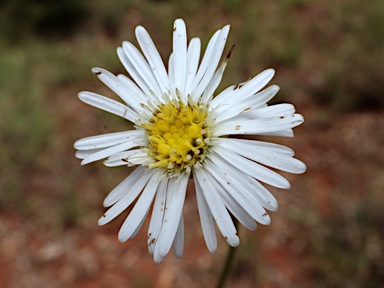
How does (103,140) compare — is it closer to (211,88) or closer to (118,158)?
(118,158)

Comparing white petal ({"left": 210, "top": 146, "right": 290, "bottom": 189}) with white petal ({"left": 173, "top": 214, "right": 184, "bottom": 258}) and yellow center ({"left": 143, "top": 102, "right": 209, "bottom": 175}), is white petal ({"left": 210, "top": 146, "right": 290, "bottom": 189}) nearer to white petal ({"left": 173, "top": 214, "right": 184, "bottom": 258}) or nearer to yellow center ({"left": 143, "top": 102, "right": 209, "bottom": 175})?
yellow center ({"left": 143, "top": 102, "right": 209, "bottom": 175})

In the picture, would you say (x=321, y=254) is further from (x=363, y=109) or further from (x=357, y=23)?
(x=357, y=23)

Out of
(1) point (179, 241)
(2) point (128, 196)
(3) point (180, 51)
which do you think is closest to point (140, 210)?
(2) point (128, 196)

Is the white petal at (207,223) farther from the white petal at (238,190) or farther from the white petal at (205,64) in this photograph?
the white petal at (205,64)

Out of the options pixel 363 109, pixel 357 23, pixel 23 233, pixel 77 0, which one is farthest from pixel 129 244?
pixel 77 0

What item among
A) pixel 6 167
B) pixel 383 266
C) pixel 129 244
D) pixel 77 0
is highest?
pixel 77 0

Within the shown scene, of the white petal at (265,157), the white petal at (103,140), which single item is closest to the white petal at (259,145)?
the white petal at (265,157)
